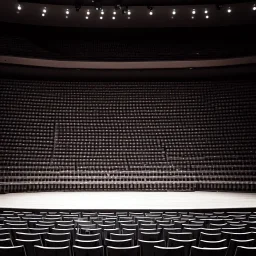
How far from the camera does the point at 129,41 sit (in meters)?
18.7

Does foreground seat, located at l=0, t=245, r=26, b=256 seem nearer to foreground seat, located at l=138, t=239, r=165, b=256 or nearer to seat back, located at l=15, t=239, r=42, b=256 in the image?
seat back, located at l=15, t=239, r=42, b=256

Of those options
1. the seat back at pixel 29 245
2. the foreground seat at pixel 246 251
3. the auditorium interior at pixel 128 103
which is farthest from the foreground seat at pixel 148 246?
the auditorium interior at pixel 128 103

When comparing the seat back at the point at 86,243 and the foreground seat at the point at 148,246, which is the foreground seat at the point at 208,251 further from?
the seat back at the point at 86,243

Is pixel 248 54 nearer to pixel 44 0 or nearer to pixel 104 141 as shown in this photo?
pixel 104 141

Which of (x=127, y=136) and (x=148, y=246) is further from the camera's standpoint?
(x=127, y=136)

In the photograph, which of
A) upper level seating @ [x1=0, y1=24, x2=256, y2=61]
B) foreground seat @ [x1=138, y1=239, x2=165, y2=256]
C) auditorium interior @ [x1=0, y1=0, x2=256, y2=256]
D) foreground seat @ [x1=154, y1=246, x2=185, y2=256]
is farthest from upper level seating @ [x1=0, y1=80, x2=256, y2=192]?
foreground seat @ [x1=154, y1=246, x2=185, y2=256]

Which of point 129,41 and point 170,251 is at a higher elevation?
point 129,41

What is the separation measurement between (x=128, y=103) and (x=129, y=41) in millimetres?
4831

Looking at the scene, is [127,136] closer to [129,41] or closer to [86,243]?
[129,41]

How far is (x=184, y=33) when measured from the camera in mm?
18422

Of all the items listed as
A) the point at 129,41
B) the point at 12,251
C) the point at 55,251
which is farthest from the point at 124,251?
the point at 129,41

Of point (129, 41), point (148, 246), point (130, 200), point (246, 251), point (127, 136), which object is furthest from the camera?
point (129, 41)

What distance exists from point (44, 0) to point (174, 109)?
8.34m

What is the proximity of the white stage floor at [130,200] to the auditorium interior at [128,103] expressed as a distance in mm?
55
